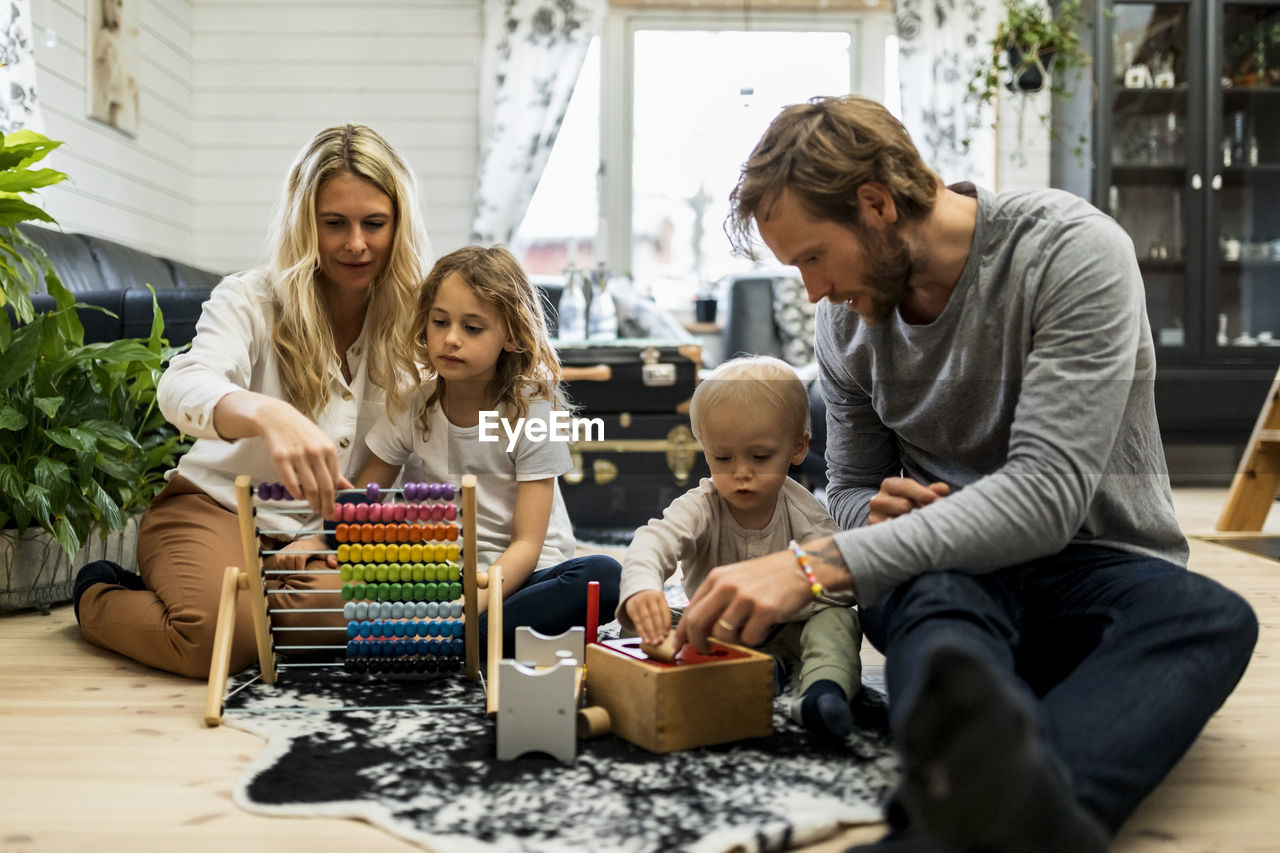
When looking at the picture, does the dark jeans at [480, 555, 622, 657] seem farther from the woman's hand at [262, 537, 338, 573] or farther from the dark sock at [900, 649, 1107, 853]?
the dark sock at [900, 649, 1107, 853]

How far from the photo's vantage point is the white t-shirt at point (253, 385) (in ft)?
5.65

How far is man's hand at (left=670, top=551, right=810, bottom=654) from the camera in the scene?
1.14 metres

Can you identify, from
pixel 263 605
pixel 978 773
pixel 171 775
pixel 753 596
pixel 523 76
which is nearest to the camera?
pixel 978 773

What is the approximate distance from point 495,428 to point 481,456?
6 centimetres

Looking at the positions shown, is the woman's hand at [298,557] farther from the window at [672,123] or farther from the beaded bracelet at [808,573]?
the window at [672,123]

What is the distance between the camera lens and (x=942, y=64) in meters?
4.91

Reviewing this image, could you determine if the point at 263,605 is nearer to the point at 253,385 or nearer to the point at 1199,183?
the point at 253,385

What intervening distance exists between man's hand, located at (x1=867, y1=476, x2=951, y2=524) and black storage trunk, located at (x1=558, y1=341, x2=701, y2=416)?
194cm

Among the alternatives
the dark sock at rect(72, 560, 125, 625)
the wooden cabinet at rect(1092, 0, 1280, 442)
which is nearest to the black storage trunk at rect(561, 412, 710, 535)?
the dark sock at rect(72, 560, 125, 625)

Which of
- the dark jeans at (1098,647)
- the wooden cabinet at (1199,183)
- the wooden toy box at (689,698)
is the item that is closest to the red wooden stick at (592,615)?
the wooden toy box at (689,698)

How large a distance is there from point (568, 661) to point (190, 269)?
3.28 meters

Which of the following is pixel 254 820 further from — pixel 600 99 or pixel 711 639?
pixel 600 99

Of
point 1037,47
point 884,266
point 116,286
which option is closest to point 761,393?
point 884,266

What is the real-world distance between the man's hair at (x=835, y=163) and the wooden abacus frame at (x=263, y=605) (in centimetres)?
54
